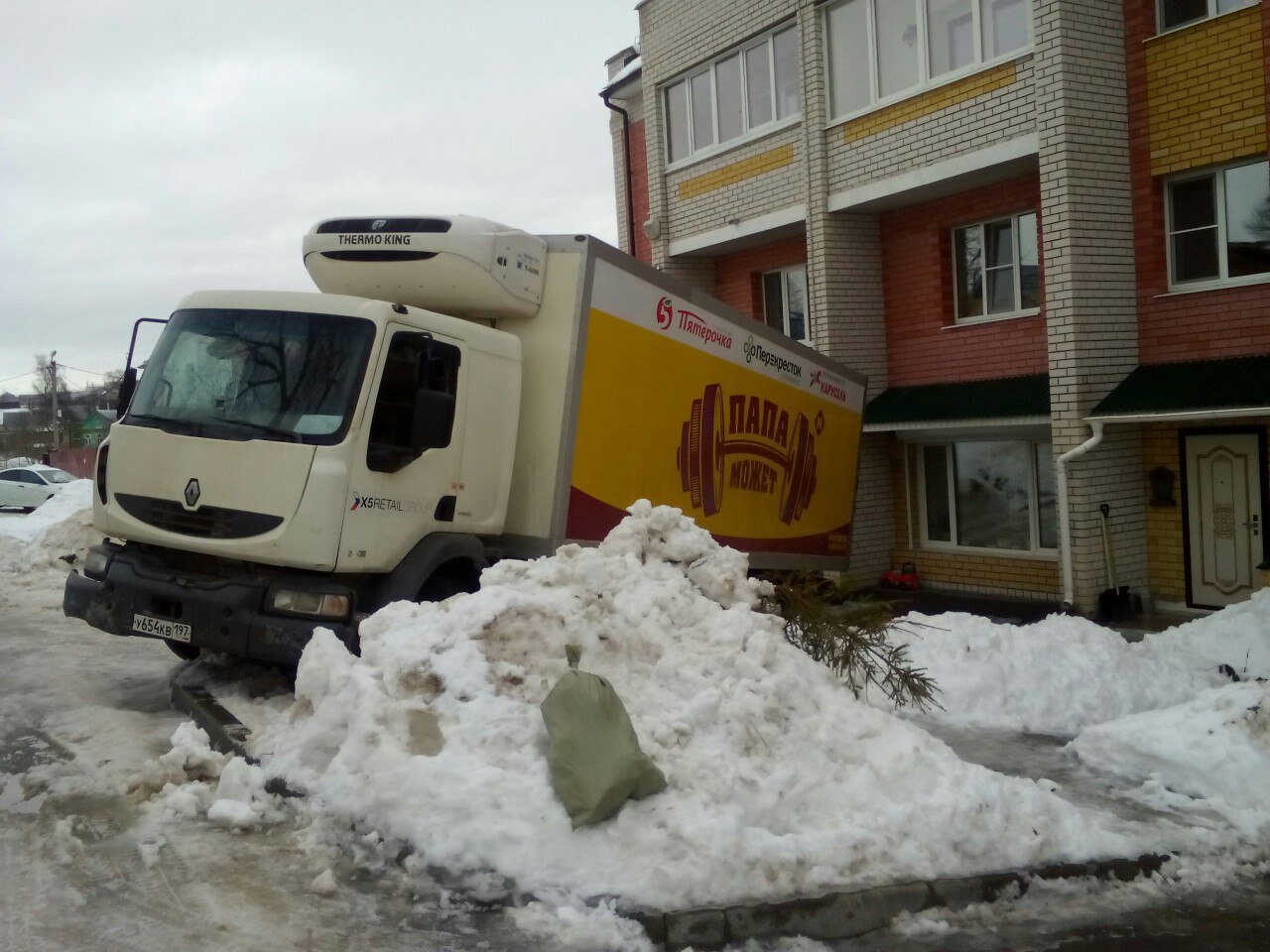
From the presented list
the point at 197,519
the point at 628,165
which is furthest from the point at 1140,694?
the point at 628,165

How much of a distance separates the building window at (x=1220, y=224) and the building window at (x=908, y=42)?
259cm

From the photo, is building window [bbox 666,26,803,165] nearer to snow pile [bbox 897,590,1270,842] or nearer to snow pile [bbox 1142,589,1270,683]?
snow pile [bbox 1142,589,1270,683]

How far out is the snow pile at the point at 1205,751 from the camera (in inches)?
238

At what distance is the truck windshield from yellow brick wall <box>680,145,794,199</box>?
33.5ft

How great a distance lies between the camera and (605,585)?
6445mm

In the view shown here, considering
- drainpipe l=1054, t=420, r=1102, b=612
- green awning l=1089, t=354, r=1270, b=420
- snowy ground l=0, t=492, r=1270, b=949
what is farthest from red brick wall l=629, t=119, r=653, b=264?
snowy ground l=0, t=492, r=1270, b=949

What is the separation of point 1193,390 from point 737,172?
7744 mm

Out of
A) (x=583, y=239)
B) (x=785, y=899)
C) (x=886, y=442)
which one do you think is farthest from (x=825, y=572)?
(x=785, y=899)

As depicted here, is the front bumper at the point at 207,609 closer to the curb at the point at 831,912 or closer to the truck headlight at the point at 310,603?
the truck headlight at the point at 310,603

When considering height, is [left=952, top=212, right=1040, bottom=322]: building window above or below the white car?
above

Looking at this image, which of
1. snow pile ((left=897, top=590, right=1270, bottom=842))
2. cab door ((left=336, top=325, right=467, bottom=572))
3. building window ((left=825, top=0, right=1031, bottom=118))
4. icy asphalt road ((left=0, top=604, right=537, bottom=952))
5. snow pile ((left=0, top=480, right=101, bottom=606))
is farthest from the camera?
snow pile ((left=0, top=480, right=101, bottom=606))

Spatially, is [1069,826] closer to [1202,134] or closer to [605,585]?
[605,585]

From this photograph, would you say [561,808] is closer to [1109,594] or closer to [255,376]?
[255,376]

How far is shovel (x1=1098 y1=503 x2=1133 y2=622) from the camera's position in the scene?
12.5 m
